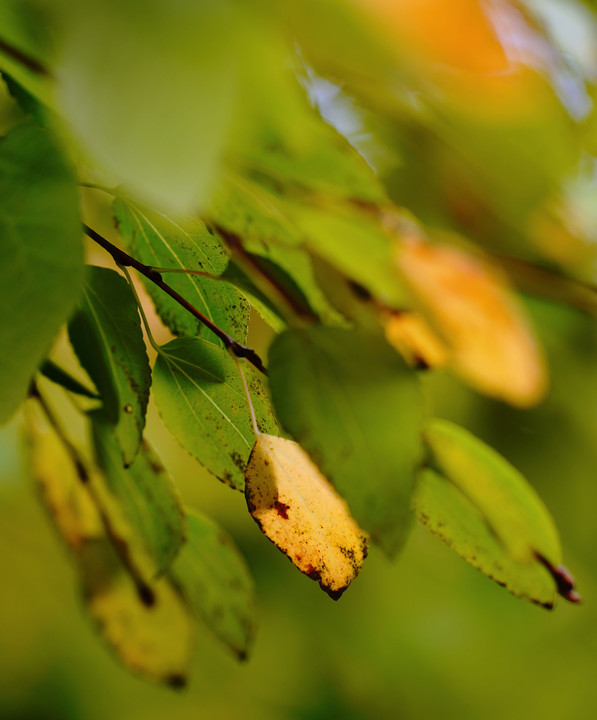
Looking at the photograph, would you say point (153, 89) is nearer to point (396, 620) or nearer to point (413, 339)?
point (413, 339)

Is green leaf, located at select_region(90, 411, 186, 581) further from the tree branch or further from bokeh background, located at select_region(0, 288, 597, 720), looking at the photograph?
→ bokeh background, located at select_region(0, 288, 597, 720)

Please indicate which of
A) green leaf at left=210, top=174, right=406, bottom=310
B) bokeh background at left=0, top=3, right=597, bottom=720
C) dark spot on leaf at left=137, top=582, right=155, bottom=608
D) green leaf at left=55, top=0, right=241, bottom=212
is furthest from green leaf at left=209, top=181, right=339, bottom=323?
bokeh background at left=0, top=3, right=597, bottom=720

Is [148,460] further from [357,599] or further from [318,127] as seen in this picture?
[357,599]

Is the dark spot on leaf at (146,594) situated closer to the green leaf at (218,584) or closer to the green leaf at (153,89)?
the green leaf at (218,584)

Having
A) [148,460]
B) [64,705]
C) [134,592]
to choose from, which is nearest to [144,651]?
[134,592]

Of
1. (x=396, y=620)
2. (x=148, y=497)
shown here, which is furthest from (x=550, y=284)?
(x=396, y=620)

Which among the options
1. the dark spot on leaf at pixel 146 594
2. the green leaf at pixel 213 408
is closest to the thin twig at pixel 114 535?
the dark spot on leaf at pixel 146 594
